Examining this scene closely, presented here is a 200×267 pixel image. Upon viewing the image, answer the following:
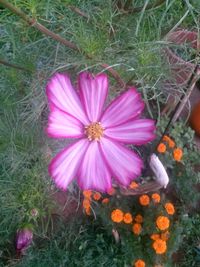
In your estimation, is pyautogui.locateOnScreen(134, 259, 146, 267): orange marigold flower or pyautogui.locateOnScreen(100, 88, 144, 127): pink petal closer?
pyautogui.locateOnScreen(100, 88, 144, 127): pink petal

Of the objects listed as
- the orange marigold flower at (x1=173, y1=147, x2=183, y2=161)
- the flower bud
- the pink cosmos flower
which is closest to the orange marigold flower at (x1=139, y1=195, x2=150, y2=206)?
the orange marigold flower at (x1=173, y1=147, x2=183, y2=161)

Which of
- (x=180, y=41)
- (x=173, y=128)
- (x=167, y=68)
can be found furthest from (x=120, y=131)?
(x=173, y=128)

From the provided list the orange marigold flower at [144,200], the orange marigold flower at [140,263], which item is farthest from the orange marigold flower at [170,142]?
the orange marigold flower at [140,263]

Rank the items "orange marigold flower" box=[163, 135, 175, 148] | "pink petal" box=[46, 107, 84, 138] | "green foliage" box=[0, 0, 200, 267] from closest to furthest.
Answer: "pink petal" box=[46, 107, 84, 138]
"green foliage" box=[0, 0, 200, 267]
"orange marigold flower" box=[163, 135, 175, 148]

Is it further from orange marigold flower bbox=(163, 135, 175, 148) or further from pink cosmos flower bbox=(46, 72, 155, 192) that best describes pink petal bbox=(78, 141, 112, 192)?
orange marigold flower bbox=(163, 135, 175, 148)

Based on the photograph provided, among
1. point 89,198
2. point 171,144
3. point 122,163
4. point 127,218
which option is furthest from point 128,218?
point 122,163

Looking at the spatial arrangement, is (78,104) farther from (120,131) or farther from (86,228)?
(86,228)
